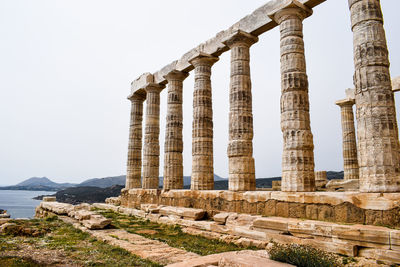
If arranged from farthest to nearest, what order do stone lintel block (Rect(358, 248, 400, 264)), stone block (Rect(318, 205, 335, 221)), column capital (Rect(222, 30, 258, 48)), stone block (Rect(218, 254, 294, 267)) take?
column capital (Rect(222, 30, 258, 48)) < stone block (Rect(318, 205, 335, 221)) < stone lintel block (Rect(358, 248, 400, 264)) < stone block (Rect(218, 254, 294, 267))

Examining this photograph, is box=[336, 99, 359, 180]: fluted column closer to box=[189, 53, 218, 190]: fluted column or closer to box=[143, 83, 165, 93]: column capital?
box=[189, 53, 218, 190]: fluted column

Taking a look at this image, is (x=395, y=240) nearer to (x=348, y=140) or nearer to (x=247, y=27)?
(x=247, y=27)

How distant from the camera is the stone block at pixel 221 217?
11478mm

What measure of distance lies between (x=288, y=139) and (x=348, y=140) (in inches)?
497

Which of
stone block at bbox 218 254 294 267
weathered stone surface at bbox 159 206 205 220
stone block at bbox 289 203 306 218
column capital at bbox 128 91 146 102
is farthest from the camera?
column capital at bbox 128 91 146 102

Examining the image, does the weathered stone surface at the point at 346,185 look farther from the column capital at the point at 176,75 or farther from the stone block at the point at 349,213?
the column capital at the point at 176,75

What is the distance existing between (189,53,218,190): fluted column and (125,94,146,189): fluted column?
24.3 ft

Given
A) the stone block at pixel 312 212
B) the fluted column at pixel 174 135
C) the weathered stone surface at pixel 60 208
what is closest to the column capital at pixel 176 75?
the fluted column at pixel 174 135

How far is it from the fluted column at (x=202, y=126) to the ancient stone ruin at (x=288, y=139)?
0.05 m

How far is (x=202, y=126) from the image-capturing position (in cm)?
1553

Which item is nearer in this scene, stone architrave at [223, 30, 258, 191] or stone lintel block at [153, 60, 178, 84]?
stone architrave at [223, 30, 258, 191]

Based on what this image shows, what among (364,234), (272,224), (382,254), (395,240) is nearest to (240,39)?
(272,224)

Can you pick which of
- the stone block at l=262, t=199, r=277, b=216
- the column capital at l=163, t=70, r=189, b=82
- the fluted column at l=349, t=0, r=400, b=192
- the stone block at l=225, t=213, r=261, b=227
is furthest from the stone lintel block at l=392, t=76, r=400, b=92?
the stone block at l=225, t=213, r=261, b=227

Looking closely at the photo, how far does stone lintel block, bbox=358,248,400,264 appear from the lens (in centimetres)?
635
